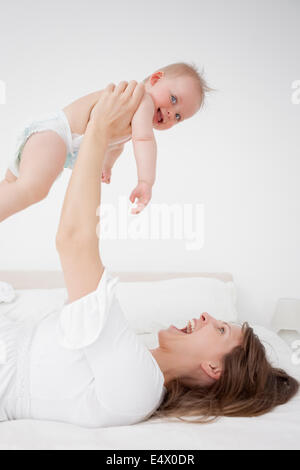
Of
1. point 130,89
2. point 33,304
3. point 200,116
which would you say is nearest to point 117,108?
point 130,89

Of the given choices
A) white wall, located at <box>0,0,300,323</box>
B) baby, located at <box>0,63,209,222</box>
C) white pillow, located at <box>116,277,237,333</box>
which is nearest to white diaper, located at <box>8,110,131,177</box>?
baby, located at <box>0,63,209,222</box>

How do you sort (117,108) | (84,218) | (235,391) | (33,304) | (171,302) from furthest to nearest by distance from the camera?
(171,302) → (33,304) → (235,391) → (117,108) → (84,218)

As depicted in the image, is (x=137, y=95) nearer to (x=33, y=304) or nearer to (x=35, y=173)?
(x=35, y=173)

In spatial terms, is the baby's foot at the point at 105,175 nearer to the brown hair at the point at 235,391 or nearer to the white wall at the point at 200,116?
the brown hair at the point at 235,391

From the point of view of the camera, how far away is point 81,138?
3.33 feet

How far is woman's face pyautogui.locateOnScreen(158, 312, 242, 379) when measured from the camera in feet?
3.71

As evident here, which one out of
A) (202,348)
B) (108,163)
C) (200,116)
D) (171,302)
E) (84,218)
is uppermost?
(200,116)

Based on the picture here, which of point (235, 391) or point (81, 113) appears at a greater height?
point (81, 113)

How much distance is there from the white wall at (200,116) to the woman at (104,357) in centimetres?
116

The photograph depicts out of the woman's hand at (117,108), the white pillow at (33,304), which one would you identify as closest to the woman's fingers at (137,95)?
the woman's hand at (117,108)

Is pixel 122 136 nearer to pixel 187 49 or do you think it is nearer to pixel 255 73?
pixel 187 49

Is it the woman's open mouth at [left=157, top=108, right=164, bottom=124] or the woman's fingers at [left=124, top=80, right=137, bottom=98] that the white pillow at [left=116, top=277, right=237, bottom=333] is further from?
the woman's fingers at [left=124, top=80, right=137, bottom=98]

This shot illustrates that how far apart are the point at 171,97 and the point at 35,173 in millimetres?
412

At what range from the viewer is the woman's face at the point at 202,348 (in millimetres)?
Answer: 1132
